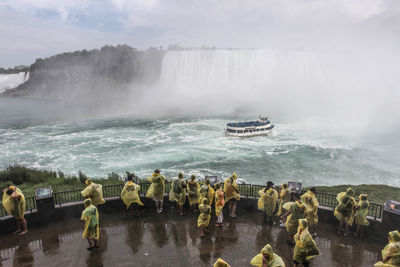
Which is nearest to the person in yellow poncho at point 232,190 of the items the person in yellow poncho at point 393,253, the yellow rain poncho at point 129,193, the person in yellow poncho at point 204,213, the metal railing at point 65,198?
the person in yellow poncho at point 204,213

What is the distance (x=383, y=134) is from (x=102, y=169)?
3272cm

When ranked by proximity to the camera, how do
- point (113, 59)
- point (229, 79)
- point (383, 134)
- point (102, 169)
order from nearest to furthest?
point (102, 169), point (383, 134), point (229, 79), point (113, 59)

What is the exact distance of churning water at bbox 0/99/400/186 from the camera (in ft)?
72.1

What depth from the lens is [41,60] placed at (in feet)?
335

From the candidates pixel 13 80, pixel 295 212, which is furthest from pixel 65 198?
pixel 13 80

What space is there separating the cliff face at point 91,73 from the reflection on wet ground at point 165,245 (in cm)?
6889

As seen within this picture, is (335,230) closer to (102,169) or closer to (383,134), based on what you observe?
(102,169)

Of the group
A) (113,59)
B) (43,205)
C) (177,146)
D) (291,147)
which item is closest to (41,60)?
(113,59)

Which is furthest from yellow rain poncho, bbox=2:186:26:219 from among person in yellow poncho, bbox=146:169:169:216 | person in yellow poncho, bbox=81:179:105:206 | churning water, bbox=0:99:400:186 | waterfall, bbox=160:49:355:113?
waterfall, bbox=160:49:355:113

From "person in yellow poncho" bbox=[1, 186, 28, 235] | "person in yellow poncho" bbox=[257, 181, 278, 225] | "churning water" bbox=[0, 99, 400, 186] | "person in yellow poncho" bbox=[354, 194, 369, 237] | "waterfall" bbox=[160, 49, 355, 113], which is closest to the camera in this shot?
Result: "person in yellow poncho" bbox=[354, 194, 369, 237]

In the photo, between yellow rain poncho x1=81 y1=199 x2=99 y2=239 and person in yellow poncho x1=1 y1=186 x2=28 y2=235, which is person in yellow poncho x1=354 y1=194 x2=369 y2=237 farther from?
person in yellow poncho x1=1 y1=186 x2=28 y2=235

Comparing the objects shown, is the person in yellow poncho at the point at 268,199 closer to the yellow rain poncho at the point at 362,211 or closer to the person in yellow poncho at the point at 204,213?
the person in yellow poncho at the point at 204,213

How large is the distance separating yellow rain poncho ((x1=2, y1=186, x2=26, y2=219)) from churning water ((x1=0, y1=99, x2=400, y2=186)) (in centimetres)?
1367

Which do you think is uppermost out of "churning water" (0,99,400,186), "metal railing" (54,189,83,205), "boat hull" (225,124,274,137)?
"metal railing" (54,189,83,205)
